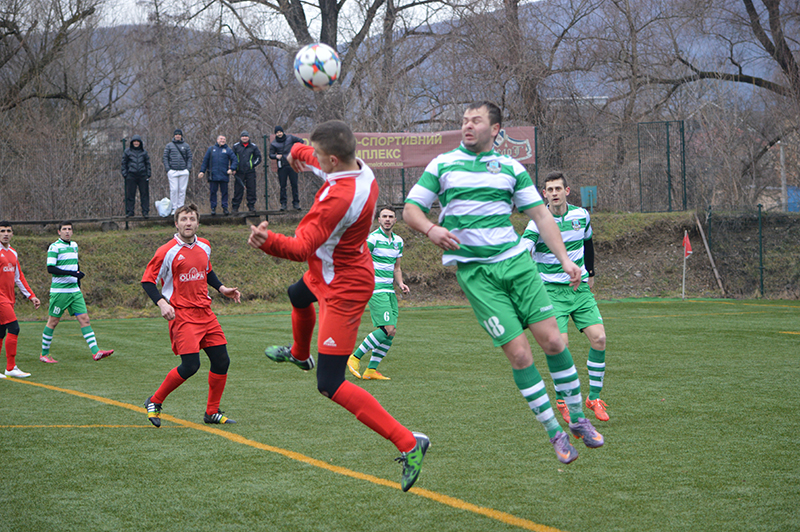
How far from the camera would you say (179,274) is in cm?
680

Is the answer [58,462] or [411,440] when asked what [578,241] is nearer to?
[411,440]

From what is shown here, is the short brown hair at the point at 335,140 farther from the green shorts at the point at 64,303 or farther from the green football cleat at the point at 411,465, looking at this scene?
the green shorts at the point at 64,303

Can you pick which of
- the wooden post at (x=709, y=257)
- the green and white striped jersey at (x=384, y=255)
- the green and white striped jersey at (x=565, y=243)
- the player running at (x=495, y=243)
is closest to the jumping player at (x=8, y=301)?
the green and white striped jersey at (x=384, y=255)

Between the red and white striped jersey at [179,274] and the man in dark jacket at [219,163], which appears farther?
the man in dark jacket at [219,163]

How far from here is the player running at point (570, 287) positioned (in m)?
A: 6.79

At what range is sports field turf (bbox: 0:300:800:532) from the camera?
14.0 ft

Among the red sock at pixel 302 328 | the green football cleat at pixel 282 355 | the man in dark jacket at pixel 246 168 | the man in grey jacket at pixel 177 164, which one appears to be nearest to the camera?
the red sock at pixel 302 328

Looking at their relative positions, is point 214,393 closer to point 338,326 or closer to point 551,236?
point 338,326

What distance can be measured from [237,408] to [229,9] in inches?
901

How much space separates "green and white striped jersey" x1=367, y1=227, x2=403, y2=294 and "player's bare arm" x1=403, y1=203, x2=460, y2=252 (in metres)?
4.80

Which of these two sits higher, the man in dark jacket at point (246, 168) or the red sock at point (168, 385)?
the man in dark jacket at point (246, 168)

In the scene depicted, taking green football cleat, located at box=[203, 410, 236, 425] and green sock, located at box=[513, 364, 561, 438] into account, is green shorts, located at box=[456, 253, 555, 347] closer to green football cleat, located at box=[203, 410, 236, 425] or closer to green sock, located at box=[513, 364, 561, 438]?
green sock, located at box=[513, 364, 561, 438]

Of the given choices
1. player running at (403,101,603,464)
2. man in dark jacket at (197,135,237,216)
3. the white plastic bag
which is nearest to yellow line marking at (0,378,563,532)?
player running at (403,101,603,464)

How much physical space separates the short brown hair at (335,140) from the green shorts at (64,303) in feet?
27.9
